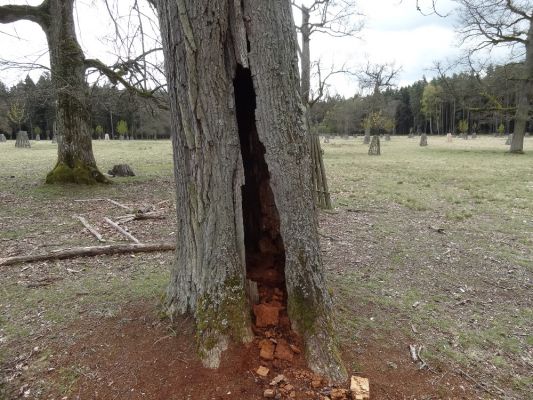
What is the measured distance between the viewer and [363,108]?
4512 centimetres

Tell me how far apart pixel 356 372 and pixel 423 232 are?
14.7 ft

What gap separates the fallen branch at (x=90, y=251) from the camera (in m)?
4.89

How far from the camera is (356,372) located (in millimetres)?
2629

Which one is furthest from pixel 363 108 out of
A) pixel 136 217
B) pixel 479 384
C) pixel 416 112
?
pixel 479 384

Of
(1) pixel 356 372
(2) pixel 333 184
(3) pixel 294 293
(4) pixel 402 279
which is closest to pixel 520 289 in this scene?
(4) pixel 402 279

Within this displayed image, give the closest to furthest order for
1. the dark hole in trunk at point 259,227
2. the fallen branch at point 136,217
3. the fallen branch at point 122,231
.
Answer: the dark hole in trunk at point 259,227 → the fallen branch at point 122,231 → the fallen branch at point 136,217

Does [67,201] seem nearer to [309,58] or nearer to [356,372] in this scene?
[356,372]

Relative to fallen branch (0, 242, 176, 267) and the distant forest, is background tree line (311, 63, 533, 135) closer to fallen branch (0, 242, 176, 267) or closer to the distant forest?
the distant forest

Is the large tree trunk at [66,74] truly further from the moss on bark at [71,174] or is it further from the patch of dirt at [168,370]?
the patch of dirt at [168,370]

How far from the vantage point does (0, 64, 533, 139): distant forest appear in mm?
10078

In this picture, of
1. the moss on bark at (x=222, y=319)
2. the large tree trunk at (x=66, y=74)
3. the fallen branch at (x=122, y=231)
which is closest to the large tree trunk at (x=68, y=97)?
the large tree trunk at (x=66, y=74)

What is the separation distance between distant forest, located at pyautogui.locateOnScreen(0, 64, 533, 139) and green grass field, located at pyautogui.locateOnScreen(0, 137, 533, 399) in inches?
108

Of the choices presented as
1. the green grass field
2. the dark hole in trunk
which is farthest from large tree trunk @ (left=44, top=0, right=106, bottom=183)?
the dark hole in trunk

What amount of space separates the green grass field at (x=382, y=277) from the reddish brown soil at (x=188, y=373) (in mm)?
123
